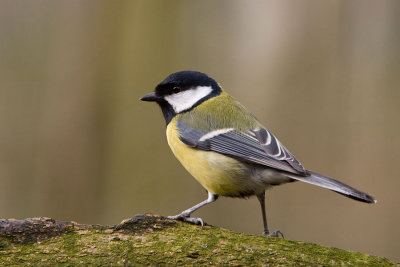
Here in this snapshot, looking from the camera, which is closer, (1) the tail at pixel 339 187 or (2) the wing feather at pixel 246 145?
(1) the tail at pixel 339 187

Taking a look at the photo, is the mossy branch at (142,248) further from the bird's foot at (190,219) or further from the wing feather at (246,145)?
the wing feather at (246,145)

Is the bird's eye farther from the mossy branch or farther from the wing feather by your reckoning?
the mossy branch

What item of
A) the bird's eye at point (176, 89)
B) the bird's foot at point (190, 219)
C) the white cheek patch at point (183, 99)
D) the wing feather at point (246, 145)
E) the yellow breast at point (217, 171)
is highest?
the bird's eye at point (176, 89)

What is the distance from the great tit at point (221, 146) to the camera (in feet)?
7.22

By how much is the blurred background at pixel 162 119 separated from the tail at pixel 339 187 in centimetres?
111

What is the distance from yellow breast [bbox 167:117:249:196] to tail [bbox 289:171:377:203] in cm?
25

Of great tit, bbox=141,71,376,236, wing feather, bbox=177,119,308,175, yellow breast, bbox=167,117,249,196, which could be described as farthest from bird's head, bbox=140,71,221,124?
yellow breast, bbox=167,117,249,196

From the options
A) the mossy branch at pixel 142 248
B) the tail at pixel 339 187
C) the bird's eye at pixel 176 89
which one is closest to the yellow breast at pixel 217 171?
Answer: the tail at pixel 339 187

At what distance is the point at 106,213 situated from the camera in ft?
11.3

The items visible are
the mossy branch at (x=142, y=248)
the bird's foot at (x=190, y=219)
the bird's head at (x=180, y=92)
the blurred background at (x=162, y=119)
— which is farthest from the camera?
the blurred background at (x=162, y=119)

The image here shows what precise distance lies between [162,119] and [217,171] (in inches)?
51.1

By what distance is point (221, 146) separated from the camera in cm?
233

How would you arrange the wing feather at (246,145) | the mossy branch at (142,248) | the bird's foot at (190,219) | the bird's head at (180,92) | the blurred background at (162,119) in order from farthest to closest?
the blurred background at (162,119) → the bird's head at (180,92) → the wing feather at (246,145) → the bird's foot at (190,219) → the mossy branch at (142,248)

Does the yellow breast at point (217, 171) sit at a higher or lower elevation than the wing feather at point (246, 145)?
lower
